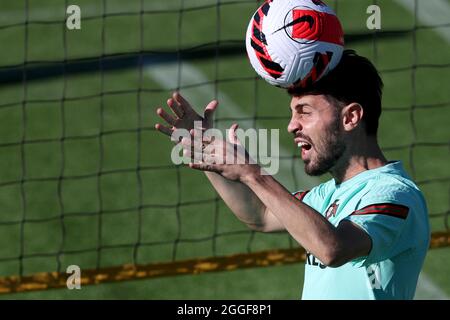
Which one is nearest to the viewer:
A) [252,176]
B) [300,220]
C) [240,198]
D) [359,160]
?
[300,220]

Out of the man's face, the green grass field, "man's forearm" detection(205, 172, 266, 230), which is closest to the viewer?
the man's face

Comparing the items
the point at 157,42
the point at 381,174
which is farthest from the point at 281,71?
the point at 157,42

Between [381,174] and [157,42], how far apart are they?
28.3 ft

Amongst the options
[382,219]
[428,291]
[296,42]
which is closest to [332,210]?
[382,219]

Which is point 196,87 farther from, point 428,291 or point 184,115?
point 184,115

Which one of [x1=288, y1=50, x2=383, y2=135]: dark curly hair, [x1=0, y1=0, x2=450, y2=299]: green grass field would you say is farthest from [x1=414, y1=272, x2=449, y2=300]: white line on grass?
[x1=288, y1=50, x2=383, y2=135]: dark curly hair

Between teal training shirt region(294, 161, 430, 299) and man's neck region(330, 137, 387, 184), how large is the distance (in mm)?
58

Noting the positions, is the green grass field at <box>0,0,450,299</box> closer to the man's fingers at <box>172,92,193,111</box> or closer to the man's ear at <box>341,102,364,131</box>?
the man's fingers at <box>172,92,193,111</box>

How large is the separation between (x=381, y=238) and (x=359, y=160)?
2.31 feet

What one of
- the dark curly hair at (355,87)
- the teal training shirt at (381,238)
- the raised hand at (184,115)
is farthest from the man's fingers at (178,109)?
the teal training shirt at (381,238)

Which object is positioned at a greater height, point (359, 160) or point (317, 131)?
point (317, 131)

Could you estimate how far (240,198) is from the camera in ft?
21.1

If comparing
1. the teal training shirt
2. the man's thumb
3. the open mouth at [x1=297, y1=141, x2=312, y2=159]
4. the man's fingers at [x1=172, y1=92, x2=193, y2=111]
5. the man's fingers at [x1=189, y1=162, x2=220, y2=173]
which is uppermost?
the man's fingers at [x1=172, y1=92, x2=193, y2=111]

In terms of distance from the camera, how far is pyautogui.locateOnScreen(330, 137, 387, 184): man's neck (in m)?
5.75
